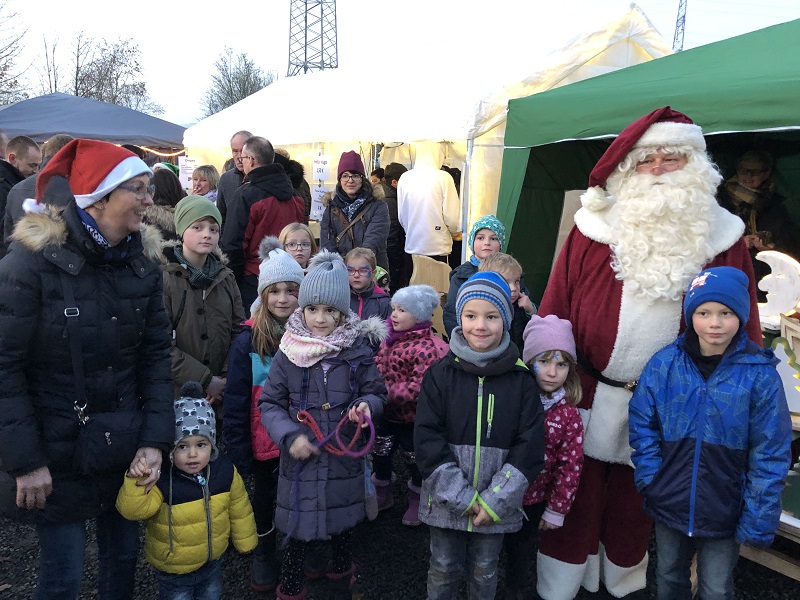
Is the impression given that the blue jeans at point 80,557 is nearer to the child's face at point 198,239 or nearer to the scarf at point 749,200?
the child's face at point 198,239

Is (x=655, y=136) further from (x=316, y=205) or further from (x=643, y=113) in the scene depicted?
(x=316, y=205)

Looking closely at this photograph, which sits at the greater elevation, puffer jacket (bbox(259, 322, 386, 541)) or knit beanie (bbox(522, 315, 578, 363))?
knit beanie (bbox(522, 315, 578, 363))

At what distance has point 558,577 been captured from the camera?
9.13 feet

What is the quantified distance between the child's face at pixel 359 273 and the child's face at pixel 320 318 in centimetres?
97

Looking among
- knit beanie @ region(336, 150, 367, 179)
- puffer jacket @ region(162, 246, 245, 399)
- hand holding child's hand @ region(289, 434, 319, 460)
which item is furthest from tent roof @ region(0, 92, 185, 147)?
hand holding child's hand @ region(289, 434, 319, 460)

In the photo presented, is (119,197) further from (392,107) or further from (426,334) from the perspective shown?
(392,107)

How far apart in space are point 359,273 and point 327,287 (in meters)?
1.03

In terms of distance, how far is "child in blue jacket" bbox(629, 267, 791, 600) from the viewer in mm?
2152

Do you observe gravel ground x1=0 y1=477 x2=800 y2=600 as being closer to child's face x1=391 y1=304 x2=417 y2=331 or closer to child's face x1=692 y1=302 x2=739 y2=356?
child's face x1=391 y1=304 x2=417 y2=331

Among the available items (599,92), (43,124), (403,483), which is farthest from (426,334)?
(43,124)

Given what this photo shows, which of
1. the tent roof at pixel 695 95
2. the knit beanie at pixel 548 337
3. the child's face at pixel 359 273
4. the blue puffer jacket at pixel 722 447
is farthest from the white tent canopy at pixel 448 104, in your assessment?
the blue puffer jacket at pixel 722 447

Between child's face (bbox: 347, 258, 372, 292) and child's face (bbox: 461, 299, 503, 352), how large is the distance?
133 cm

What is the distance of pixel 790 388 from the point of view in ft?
9.99

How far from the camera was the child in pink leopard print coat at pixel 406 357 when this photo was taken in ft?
10.6
